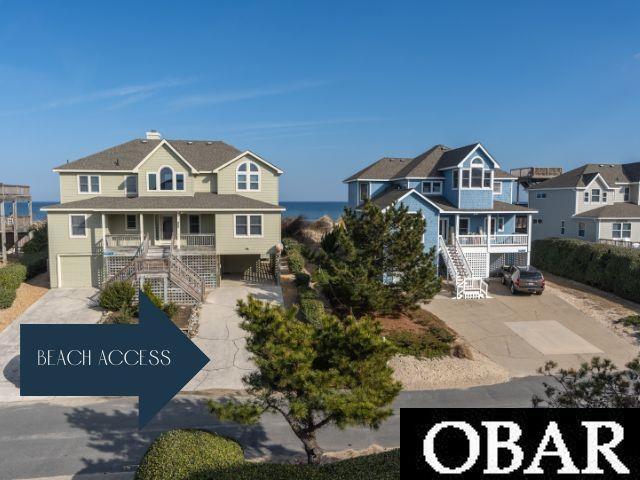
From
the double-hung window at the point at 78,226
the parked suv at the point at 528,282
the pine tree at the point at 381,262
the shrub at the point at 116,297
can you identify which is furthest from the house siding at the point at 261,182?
the parked suv at the point at 528,282

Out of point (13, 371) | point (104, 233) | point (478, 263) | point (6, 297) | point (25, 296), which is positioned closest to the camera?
point (13, 371)

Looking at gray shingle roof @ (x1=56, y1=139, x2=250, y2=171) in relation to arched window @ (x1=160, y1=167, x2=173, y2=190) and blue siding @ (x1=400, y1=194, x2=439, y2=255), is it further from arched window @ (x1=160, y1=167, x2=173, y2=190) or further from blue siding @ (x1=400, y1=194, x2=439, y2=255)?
blue siding @ (x1=400, y1=194, x2=439, y2=255)

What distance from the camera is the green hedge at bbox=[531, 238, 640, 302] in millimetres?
26297

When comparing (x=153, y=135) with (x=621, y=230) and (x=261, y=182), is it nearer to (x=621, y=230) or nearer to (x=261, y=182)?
(x=261, y=182)

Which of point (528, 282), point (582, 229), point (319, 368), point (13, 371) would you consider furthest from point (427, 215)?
point (13, 371)

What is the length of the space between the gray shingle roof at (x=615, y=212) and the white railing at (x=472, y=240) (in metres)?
12.4

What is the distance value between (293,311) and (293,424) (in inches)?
102

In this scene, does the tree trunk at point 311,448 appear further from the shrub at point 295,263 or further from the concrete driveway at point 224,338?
the shrub at point 295,263

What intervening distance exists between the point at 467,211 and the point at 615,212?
15.0 m

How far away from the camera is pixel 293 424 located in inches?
410

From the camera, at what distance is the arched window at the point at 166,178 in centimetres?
2791

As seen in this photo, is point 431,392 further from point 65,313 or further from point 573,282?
point 573,282

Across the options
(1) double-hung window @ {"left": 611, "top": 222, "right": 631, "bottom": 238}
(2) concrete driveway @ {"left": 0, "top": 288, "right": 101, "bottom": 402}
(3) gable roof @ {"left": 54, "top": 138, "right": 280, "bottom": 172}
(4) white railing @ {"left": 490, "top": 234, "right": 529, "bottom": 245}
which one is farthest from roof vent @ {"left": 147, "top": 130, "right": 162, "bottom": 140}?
(1) double-hung window @ {"left": 611, "top": 222, "right": 631, "bottom": 238}

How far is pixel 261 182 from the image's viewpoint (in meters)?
29.4
